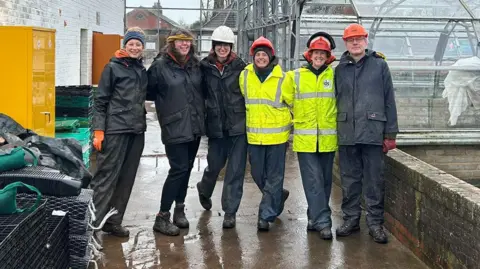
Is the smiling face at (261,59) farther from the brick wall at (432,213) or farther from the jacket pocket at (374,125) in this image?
the brick wall at (432,213)

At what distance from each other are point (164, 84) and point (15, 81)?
1.49 metres

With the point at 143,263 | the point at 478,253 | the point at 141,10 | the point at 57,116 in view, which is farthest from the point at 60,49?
the point at 141,10

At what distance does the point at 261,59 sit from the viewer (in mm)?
5117

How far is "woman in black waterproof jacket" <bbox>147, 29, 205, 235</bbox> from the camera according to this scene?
509 cm

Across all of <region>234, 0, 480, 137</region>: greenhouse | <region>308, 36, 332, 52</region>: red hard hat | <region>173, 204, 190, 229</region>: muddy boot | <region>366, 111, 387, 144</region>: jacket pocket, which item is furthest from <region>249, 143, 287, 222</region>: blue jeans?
<region>234, 0, 480, 137</region>: greenhouse

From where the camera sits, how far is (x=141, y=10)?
71.9 feet

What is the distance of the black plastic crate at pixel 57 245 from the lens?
332 cm

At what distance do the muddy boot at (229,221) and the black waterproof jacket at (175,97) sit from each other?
2.91 ft

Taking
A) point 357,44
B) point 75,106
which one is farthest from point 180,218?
point 75,106

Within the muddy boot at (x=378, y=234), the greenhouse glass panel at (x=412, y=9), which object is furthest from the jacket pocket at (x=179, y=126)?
the greenhouse glass panel at (x=412, y=9)

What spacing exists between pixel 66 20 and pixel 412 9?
631 centimetres

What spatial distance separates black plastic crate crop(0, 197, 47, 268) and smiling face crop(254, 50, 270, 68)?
2486 mm

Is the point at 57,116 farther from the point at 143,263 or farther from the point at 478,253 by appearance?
the point at 478,253

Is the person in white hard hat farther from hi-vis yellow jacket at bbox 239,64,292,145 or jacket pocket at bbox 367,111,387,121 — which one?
jacket pocket at bbox 367,111,387,121
